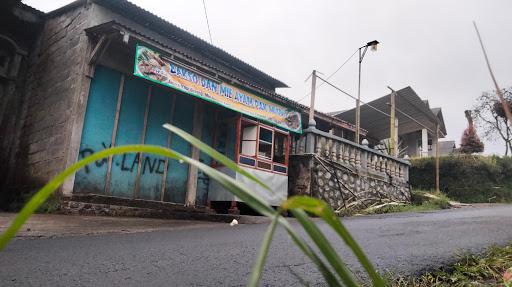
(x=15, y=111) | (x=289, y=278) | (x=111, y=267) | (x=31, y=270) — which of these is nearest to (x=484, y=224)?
(x=289, y=278)

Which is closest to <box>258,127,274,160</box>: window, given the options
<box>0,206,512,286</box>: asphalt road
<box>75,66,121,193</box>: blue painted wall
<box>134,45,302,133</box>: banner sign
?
<box>134,45,302,133</box>: banner sign

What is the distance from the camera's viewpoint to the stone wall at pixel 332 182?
33.7 feet

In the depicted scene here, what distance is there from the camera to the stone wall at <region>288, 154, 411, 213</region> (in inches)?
404

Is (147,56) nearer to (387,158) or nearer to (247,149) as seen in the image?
(247,149)

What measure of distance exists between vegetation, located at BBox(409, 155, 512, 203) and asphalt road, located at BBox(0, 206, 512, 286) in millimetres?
12474

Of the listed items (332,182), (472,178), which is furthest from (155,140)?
(472,178)

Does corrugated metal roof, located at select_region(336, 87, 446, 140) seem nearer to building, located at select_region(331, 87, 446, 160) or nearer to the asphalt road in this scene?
building, located at select_region(331, 87, 446, 160)

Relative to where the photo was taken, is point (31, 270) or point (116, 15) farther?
point (116, 15)

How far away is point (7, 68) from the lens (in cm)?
884

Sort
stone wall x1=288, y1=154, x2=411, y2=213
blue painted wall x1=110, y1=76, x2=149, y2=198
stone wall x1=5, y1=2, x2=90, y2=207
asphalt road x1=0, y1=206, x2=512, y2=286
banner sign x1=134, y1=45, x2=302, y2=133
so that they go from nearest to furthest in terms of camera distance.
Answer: asphalt road x1=0, y1=206, x2=512, y2=286, banner sign x1=134, y1=45, x2=302, y2=133, stone wall x1=5, y1=2, x2=90, y2=207, blue painted wall x1=110, y1=76, x2=149, y2=198, stone wall x1=288, y1=154, x2=411, y2=213

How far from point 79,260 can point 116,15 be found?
674cm

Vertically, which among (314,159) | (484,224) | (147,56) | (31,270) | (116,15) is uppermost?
(116,15)

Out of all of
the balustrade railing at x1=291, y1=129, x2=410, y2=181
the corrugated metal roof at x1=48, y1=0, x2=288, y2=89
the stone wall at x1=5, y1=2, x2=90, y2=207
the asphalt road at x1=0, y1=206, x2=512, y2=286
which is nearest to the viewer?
the asphalt road at x1=0, y1=206, x2=512, y2=286

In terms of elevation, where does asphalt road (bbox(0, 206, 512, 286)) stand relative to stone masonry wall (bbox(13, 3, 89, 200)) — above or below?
below
